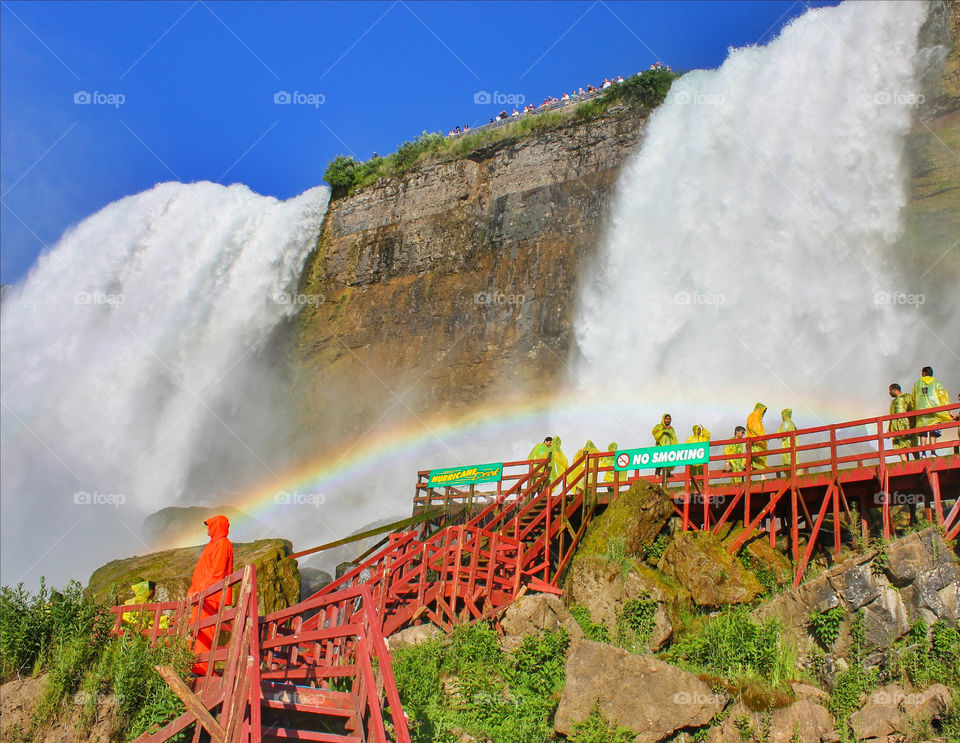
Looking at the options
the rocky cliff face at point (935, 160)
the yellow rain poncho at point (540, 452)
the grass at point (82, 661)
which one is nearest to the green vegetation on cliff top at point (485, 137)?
the rocky cliff face at point (935, 160)

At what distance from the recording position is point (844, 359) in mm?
27062

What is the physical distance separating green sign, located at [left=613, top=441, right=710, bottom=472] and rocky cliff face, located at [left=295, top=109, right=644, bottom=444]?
21.5 metres

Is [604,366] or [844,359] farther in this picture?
[604,366]

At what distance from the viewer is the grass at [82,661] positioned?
884 centimetres

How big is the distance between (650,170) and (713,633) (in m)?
27.3

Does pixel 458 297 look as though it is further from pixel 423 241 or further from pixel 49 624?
pixel 49 624

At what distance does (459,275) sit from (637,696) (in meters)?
32.4

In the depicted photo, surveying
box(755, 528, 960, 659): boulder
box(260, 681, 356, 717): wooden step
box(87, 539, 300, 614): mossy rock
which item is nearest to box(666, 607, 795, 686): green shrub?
box(755, 528, 960, 659): boulder

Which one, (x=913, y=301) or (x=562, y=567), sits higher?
(x=913, y=301)

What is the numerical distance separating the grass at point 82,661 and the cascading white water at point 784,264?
2293 cm

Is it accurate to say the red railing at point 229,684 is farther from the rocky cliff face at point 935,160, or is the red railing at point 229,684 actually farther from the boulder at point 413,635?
the rocky cliff face at point 935,160

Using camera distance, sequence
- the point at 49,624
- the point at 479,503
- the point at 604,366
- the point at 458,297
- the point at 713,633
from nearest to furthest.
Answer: the point at 49,624
the point at 713,633
the point at 479,503
the point at 604,366
the point at 458,297

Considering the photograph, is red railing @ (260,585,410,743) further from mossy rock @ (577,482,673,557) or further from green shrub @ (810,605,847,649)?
green shrub @ (810,605,847,649)

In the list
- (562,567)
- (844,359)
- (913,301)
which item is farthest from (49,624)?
(913,301)
